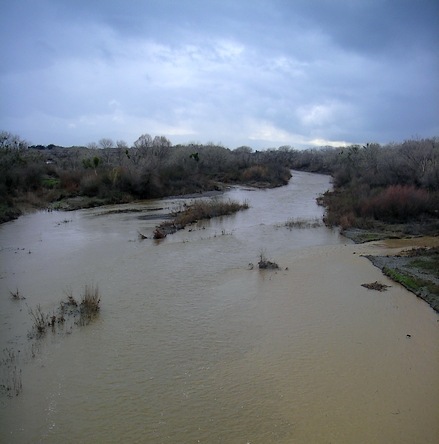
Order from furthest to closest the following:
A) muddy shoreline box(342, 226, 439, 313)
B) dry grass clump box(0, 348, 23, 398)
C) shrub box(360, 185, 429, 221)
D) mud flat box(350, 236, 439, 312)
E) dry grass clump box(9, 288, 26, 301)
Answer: shrub box(360, 185, 429, 221) < muddy shoreline box(342, 226, 439, 313) < mud flat box(350, 236, 439, 312) < dry grass clump box(9, 288, 26, 301) < dry grass clump box(0, 348, 23, 398)

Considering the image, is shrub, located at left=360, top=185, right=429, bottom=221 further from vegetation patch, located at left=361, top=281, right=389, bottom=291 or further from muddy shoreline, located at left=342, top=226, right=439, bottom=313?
vegetation patch, located at left=361, top=281, right=389, bottom=291

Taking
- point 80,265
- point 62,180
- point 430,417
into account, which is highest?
point 62,180

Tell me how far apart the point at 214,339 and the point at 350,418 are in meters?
3.86

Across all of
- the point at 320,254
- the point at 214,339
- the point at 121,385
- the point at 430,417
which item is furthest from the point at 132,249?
the point at 430,417

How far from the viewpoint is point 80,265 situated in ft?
54.6

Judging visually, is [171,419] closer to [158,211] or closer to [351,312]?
[351,312]

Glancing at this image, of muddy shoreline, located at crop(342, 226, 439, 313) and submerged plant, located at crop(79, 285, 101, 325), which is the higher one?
muddy shoreline, located at crop(342, 226, 439, 313)

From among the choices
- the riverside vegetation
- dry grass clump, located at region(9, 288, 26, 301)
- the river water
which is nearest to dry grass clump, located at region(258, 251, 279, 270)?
the river water

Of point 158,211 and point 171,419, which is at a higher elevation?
point 158,211

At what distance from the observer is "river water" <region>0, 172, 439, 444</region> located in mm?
7410

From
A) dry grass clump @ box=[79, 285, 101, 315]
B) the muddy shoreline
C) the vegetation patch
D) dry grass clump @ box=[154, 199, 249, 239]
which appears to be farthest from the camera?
dry grass clump @ box=[154, 199, 249, 239]

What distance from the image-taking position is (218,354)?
32.0 ft

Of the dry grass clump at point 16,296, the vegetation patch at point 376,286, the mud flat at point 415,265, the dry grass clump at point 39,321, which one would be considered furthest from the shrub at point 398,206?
the dry grass clump at point 39,321

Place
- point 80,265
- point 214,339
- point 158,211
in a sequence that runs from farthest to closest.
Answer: point 158,211
point 80,265
point 214,339
